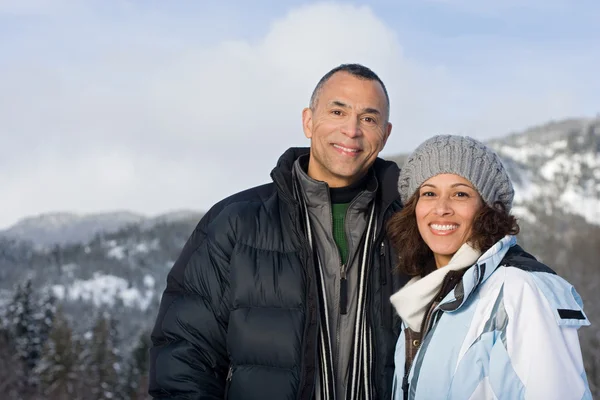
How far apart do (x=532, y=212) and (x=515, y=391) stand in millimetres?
127825

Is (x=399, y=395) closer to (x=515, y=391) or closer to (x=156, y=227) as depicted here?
(x=515, y=391)

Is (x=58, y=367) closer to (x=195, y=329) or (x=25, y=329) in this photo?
(x=25, y=329)

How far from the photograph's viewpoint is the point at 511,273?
103 inches

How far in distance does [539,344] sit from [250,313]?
1.41m

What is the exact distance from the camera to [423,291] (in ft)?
9.86

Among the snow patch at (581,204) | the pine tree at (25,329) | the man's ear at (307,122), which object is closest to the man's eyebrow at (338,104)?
the man's ear at (307,122)

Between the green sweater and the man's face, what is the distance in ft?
0.41

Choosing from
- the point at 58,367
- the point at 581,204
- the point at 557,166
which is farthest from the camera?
the point at 557,166

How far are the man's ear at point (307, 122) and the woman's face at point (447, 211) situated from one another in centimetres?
94

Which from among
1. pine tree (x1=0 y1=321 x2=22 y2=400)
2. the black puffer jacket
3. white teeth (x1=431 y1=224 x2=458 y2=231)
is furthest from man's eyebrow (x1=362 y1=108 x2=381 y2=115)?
pine tree (x1=0 y1=321 x2=22 y2=400)

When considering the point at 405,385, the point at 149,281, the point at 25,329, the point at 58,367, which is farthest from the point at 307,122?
the point at 149,281

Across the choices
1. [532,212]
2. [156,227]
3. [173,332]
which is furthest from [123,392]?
[156,227]

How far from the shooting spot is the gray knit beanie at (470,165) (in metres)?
2.96

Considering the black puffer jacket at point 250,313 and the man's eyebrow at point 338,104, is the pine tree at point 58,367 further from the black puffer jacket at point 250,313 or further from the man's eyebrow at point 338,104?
the man's eyebrow at point 338,104
